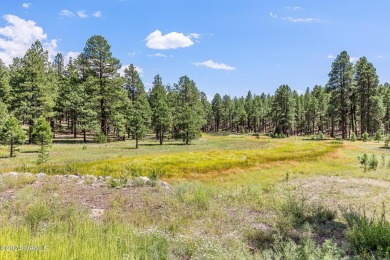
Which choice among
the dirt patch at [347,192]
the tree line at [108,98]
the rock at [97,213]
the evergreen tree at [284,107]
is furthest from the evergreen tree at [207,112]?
the rock at [97,213]

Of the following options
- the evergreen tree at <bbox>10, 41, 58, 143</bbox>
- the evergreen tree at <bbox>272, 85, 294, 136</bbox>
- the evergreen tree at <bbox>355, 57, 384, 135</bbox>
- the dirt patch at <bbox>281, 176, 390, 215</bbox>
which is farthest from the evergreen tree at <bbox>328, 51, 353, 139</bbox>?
the evergreen tree at <bbox>10, 41, 58, 143</bbox>

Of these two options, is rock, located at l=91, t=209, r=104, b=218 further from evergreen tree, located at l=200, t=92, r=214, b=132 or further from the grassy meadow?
evergreen tree, located at l=200, t=92, r=214, b=132

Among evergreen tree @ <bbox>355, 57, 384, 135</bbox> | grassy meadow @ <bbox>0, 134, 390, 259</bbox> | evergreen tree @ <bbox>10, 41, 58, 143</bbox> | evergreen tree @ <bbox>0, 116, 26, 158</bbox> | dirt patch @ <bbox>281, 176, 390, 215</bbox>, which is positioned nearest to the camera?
grassy meadow @ <bbox>0, 134, 390, 259</bbox>

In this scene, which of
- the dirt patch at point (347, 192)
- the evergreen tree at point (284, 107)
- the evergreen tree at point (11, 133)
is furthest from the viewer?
the evergreen tree at point (284, 107)

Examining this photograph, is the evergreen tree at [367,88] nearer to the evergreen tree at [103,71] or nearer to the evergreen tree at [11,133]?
the evergreen tree at [103,71]

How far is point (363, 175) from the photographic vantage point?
18.5 meters

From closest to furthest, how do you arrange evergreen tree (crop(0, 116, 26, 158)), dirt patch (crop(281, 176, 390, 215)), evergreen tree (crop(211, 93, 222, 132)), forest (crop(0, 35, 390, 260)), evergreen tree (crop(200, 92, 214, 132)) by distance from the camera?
forest (crop(0, 35, 390, 260)) → dirt patch (crop(281, 176, 390, 215)) → evergreen tree (crop(0, 116, 26, 158)) → evergreen tree (crop(211, 93, 222, 132)) → evergreen tree (crop(200, 92, 214, 132))

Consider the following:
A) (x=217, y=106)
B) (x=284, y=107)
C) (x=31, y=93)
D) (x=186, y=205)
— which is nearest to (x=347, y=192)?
(x=186, y=205)

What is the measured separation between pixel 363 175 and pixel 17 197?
2028 cm

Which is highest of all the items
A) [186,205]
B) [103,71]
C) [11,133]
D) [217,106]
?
[103,71]

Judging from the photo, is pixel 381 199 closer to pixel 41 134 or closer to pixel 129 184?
pixel 129 184

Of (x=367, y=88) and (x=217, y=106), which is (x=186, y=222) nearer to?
(x=367, y=88)

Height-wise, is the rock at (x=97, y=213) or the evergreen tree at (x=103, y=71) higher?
the evergreen tree at (x=103, y=71)

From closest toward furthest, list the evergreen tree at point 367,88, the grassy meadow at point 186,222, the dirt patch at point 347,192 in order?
the grassy meadow at point 186,222
the dirt patch at point 347,192
the evergreen tree at point 367,88
